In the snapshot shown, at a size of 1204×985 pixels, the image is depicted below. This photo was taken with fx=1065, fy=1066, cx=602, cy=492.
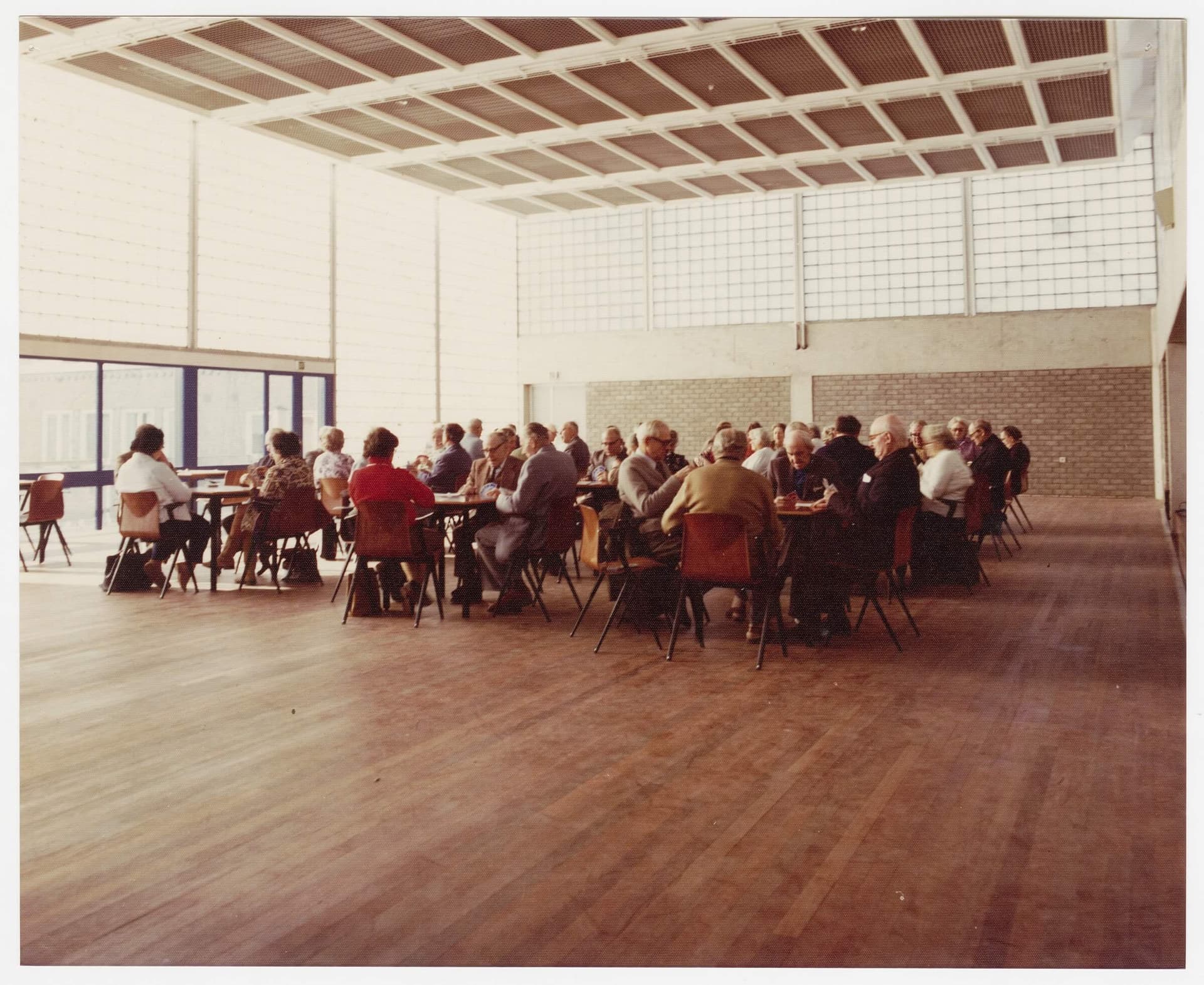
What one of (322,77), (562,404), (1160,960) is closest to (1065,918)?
(1160,960)

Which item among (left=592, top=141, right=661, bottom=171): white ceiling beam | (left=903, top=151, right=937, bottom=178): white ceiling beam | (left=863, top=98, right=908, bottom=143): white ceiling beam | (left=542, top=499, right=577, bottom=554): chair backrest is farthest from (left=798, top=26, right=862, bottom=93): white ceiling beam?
(left=542, top=499, right=577, bottom=554): chair backrest

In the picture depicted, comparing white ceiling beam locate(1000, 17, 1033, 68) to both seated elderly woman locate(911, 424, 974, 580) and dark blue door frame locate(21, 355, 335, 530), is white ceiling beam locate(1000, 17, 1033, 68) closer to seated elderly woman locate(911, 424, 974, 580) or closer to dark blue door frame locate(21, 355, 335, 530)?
seated elderly woman locate(911, 424, 974, 580)

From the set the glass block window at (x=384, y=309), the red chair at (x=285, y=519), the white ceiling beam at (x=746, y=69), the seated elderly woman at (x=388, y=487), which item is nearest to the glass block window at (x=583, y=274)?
the glass block window at (x=384, y=309)

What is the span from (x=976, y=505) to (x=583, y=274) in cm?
1309

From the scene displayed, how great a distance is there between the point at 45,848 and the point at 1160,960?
295 centimetres

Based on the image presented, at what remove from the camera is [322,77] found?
12.1 metres

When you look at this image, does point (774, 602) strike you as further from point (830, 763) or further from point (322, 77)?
point (322, 77)

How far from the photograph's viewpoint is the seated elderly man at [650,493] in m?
5.97

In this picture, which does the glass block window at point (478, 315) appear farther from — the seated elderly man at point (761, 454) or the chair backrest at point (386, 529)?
the chair backrest at point (386, 529)

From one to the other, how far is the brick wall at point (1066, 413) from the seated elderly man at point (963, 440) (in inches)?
278

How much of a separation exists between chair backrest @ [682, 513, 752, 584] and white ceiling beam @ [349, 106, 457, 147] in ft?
32.0

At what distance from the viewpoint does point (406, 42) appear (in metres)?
11.0

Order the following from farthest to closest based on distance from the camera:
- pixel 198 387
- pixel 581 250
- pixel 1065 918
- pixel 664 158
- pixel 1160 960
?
1. pixel 581 250
2. pixel 664 158
3. pixel 198 387
4. pixel 1065 918
5. pixel 1160 960

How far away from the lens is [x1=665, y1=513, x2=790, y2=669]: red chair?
5.35 meters
